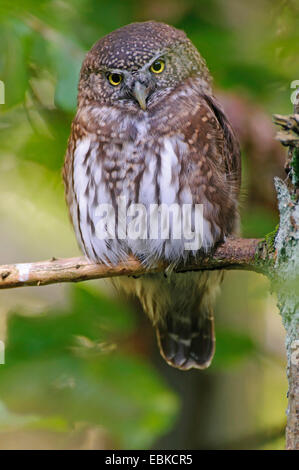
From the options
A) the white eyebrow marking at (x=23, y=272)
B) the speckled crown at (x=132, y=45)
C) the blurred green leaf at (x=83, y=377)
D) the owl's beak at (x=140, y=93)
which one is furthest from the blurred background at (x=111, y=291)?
the white eyebrow marking at (x=23, y=272)

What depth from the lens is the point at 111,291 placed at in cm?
411

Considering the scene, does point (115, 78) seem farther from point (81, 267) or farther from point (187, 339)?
point (187, 339)

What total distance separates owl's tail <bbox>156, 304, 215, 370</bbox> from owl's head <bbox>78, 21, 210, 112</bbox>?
1.24 meters

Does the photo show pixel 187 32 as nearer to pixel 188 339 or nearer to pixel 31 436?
pixel 188 339

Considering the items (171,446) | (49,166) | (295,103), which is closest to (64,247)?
(49,166)

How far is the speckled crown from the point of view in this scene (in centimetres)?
292

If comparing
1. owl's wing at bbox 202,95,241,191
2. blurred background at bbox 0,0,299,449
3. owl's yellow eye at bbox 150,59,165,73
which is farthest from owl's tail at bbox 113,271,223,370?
owl's yellow eye at bbox 150,59,165,73

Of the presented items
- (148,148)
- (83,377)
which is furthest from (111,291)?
(148,148)

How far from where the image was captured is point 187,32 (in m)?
3.49

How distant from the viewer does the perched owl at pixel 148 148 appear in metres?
2.91

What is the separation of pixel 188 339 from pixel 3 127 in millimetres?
1509

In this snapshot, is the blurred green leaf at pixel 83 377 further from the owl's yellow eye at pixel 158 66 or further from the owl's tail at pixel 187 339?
the owl's yellow eye at pixel 158 66

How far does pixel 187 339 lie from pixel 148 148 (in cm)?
119

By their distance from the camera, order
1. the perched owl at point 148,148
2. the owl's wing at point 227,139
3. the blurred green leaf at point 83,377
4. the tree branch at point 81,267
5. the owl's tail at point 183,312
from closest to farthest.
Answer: the tree branch at point 81,267 → the blurred green leaf at point 83,377 → the perched owl at point 148,148 → the owl's wing at point 227,139 → the owl's tail at point 183,312
